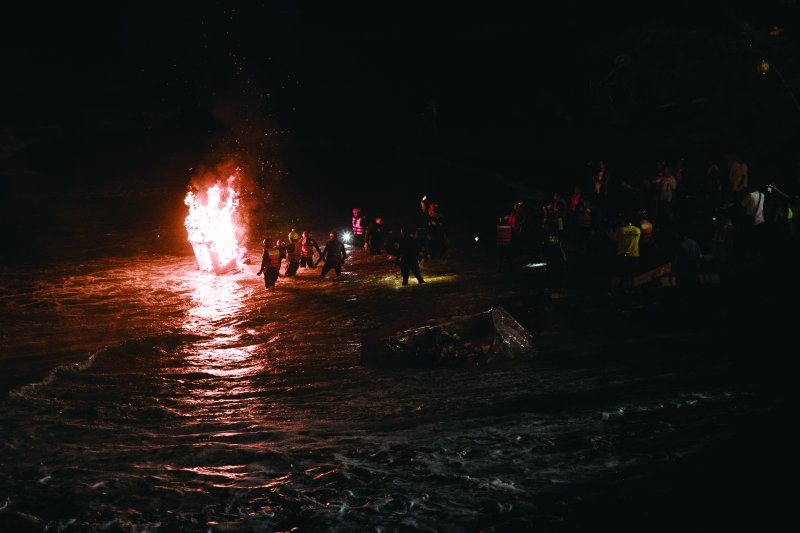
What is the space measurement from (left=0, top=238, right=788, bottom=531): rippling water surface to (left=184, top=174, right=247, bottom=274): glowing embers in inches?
318

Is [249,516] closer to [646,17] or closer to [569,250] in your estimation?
[569,250]

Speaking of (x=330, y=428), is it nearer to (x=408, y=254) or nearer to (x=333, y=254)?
(x=408, y=254)

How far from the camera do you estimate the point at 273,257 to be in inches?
722

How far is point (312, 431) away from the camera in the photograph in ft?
26.2

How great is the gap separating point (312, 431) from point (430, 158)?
3258cm

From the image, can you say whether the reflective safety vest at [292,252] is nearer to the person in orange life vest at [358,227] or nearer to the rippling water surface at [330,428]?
the person in orange life vest at [358,227]

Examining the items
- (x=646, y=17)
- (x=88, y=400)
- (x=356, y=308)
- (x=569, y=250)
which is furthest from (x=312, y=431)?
(x=646, y=17)

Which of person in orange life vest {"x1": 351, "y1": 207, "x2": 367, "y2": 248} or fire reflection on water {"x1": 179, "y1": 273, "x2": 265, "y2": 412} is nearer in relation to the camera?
fire reflection on water {"x1": 179, "y1": 273, "x2": 265, "y2": 412}

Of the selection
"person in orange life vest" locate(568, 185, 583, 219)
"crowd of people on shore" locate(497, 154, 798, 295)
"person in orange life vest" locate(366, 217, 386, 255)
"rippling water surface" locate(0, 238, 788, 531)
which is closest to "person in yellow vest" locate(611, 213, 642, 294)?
"crowd of people on shore" locate(497, 154, 798, 295)

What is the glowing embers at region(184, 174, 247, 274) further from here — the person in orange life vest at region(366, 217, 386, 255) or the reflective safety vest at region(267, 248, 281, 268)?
the person in orange life vest at region(366, 217, 386, 255)

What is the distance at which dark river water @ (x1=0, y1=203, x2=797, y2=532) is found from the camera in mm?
5996

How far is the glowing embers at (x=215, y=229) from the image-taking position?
71.4ft

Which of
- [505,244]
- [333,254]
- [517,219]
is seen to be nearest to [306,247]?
[333,254]

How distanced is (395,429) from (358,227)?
61.0 feet
